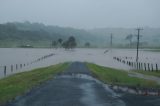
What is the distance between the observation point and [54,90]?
3027 centimetres

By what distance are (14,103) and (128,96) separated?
9.56m

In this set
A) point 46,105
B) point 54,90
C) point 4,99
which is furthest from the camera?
point 54,90

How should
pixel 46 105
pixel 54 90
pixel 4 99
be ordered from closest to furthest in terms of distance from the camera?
pixel 46 105, pixel 4 99, pixel 54 90

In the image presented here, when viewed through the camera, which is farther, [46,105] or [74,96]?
[74,96]

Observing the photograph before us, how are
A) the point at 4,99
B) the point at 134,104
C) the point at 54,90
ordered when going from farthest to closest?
the point at 54,90, the point at 4,99, the point at 134,104

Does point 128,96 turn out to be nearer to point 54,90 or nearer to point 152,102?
point 152,102

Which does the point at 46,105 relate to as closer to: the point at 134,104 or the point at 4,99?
the point at 4,99

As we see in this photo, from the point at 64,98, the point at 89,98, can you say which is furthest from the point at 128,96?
the point at 64,98

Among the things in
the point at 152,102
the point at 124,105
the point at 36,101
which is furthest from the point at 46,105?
the point at 152,102

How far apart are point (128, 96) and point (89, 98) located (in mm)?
3747

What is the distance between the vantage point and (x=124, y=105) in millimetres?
22688

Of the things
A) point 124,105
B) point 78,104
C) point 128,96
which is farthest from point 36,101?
point 128,96

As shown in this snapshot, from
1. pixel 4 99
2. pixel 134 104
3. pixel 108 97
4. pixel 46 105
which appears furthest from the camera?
pixel 108 97

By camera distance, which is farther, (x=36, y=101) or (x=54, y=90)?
(x=54, y=90)
